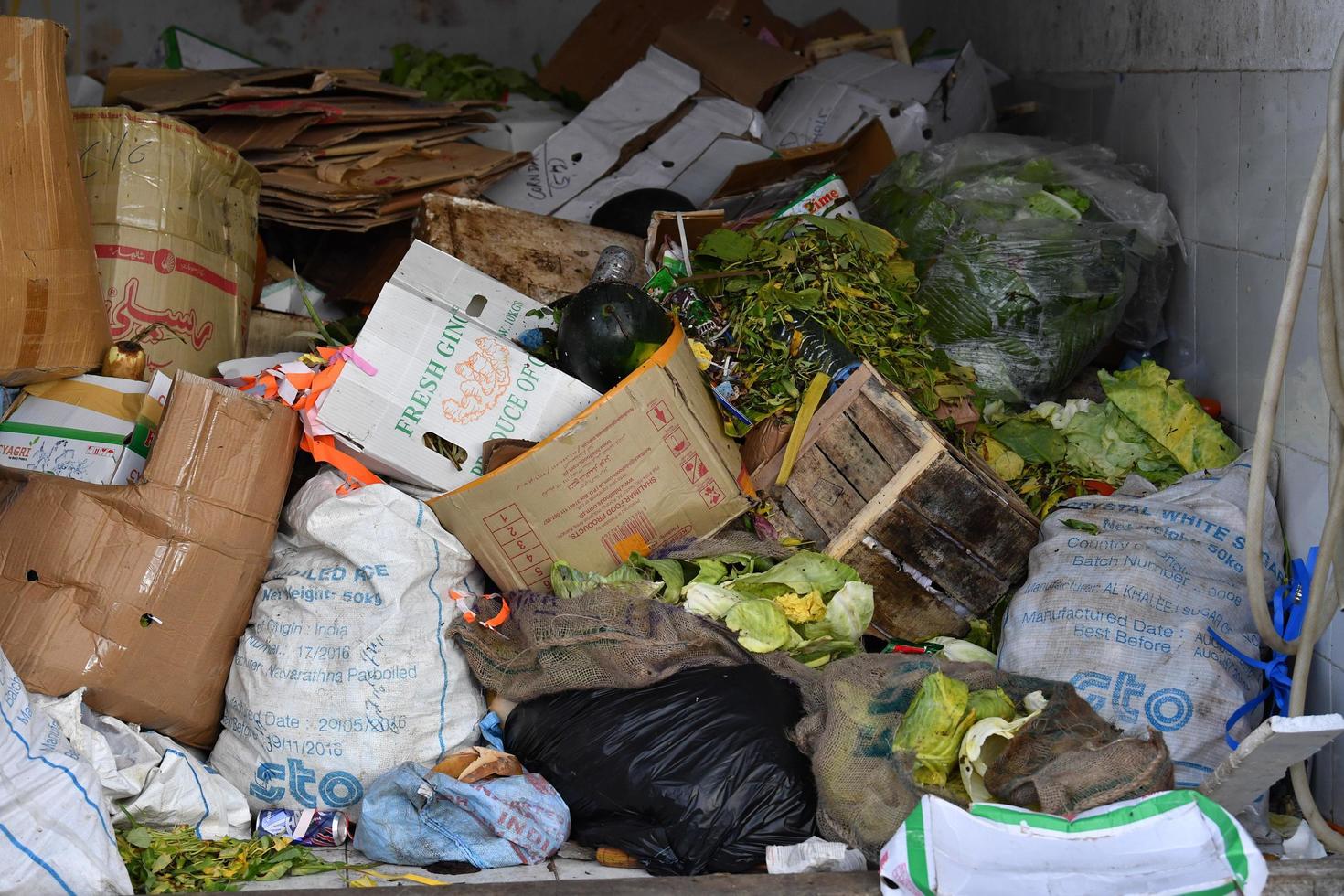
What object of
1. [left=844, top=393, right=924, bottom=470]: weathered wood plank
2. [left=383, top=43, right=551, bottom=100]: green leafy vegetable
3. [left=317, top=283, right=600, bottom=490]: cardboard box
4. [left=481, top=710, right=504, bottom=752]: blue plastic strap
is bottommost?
[left=481, top=710, right=504, bottom=752]: blue plastic strap

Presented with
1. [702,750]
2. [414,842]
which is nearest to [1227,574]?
[702,750]

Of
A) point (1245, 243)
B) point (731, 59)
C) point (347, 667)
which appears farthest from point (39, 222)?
point (731, 59)

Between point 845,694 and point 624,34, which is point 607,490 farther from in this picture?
point 624,34

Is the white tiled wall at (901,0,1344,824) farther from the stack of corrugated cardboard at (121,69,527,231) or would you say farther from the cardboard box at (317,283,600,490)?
the stack of corrugated cardboard at (121,69,527,231)

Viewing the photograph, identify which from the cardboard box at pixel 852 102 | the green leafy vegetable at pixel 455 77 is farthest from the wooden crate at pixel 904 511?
the green leafy vegetable at pixel 455 77

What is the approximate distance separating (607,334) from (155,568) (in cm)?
106

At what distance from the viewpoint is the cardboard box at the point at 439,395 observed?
2.62 metres

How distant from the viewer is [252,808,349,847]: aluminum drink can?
7.56ft

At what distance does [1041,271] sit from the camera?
3137 millimetres

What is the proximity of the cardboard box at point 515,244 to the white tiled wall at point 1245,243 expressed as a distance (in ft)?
4.93

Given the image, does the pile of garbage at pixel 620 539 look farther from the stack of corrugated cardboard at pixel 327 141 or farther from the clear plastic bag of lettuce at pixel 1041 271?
the stack of corrugated cardboard at pixel 327 141

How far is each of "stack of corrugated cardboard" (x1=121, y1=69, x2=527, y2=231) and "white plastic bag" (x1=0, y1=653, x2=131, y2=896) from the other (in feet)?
6.81

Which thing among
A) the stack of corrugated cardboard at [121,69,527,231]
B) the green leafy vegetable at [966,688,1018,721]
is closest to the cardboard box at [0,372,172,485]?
the stack of corrugated cardboard at [121,69,527,231]

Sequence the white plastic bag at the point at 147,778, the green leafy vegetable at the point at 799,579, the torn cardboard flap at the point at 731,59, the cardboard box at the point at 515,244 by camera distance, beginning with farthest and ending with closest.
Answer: the torn cardboard flap at the point at 731,59 < the cardboard box at the point at 515,244 < the green leafy vegetable at the point at 799,579 < the white plastic bag at the point at 147,778
